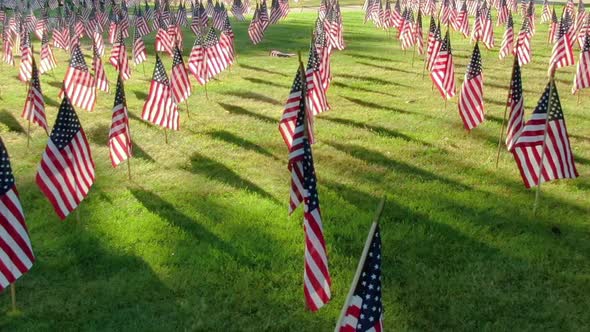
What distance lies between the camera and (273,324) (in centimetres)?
740

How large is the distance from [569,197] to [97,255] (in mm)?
8590

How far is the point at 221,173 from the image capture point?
41.6 ft

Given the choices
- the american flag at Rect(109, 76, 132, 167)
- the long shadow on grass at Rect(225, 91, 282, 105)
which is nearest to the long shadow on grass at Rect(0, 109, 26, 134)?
the american flag at Rect(109, 76, 132, 167)

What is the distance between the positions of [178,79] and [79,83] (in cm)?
289

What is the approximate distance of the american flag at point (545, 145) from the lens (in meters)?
9.84

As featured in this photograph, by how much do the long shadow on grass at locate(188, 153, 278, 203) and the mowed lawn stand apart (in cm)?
6

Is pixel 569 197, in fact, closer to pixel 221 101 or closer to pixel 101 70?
pixel 221 101

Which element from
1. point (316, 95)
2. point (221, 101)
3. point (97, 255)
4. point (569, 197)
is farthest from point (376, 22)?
point (97, 255)

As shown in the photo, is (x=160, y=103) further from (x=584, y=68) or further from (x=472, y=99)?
(x=584, y=68)

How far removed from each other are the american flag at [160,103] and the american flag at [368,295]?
9.95 meters

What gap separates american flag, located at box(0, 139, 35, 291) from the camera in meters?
7.16

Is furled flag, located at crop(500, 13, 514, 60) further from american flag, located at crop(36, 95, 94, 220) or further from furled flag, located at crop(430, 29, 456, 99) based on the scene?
american flag, located at crop(36, 95, 94, 220)

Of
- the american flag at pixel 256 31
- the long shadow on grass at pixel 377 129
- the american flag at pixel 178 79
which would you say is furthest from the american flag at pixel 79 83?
the american flag at pixel 256 31

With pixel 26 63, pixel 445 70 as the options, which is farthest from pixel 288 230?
pixel 26 63
